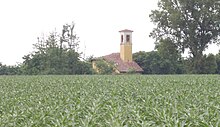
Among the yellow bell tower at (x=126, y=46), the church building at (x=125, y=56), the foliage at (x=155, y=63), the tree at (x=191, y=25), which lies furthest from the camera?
the yellow bell tower at (x=126, y=46)

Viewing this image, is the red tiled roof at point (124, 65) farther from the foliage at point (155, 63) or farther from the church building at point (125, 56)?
the foliage at point (155, 63)

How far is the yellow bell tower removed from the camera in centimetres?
8181

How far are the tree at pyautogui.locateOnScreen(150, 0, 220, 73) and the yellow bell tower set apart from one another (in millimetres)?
19846

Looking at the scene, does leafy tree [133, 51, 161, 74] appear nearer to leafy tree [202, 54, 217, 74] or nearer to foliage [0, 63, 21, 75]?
leafy tree [202, 54, 217, 74]

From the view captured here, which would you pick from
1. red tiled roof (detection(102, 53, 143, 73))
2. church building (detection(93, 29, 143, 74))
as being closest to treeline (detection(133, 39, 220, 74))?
church building (detection(93, 29, 143, 74))

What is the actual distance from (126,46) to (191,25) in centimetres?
2197

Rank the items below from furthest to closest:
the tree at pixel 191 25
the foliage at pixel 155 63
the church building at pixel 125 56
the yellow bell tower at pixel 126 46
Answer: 1. the yellow bell tower at pixel 126 46
2. the church building at pixel 125 56
3. the foliage at pixel 155 63
4. the tree at pixel 191 25

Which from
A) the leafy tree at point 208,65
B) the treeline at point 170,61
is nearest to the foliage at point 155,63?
the treeline at point 170,61

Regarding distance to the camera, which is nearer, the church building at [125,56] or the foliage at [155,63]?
the foliage at [155,63]

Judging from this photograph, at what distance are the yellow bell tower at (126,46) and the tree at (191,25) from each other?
19846 millimetres

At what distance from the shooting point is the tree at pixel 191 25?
199ft

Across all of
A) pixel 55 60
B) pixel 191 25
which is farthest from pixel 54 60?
pixel 191 25

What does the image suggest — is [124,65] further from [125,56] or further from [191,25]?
[191,25]

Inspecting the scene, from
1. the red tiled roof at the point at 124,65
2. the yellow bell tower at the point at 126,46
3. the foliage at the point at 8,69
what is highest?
the yellow bell tower at the point at 126,46
